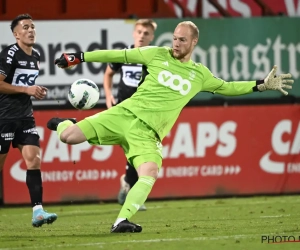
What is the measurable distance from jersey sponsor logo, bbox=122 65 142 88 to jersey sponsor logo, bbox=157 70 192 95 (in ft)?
10.2

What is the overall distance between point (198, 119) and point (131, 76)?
1.86 meters

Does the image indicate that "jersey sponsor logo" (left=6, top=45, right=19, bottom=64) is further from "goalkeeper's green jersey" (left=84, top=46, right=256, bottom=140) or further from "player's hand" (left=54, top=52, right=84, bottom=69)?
"goalkeeper's green jersey" (left=84, top=46, right=256, bottom=140)

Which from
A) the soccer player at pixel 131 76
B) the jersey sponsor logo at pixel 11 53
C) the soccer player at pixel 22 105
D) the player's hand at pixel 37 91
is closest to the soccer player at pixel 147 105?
the player's hand at pixel 37 91

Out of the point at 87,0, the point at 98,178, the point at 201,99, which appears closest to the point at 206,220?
the point at 98,178

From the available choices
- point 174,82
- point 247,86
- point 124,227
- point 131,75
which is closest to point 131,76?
point 131,75

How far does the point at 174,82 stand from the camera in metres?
9.12

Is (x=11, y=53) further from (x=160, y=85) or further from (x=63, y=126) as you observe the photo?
(x=160, y=85)

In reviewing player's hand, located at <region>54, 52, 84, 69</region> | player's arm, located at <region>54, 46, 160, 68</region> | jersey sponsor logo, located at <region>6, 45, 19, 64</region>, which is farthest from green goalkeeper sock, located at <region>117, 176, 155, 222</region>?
jersey sponsor logo, located at <region>6, 45, 19, 64</region>

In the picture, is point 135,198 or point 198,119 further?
point 198,119

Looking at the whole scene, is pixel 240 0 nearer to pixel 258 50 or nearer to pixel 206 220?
pixel 258 50

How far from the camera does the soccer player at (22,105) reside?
10000 millimetres

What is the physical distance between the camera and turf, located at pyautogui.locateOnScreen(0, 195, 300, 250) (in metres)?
7.98

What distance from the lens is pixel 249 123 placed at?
13.9 m

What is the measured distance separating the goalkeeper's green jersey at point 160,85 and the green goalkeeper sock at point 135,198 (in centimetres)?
65
